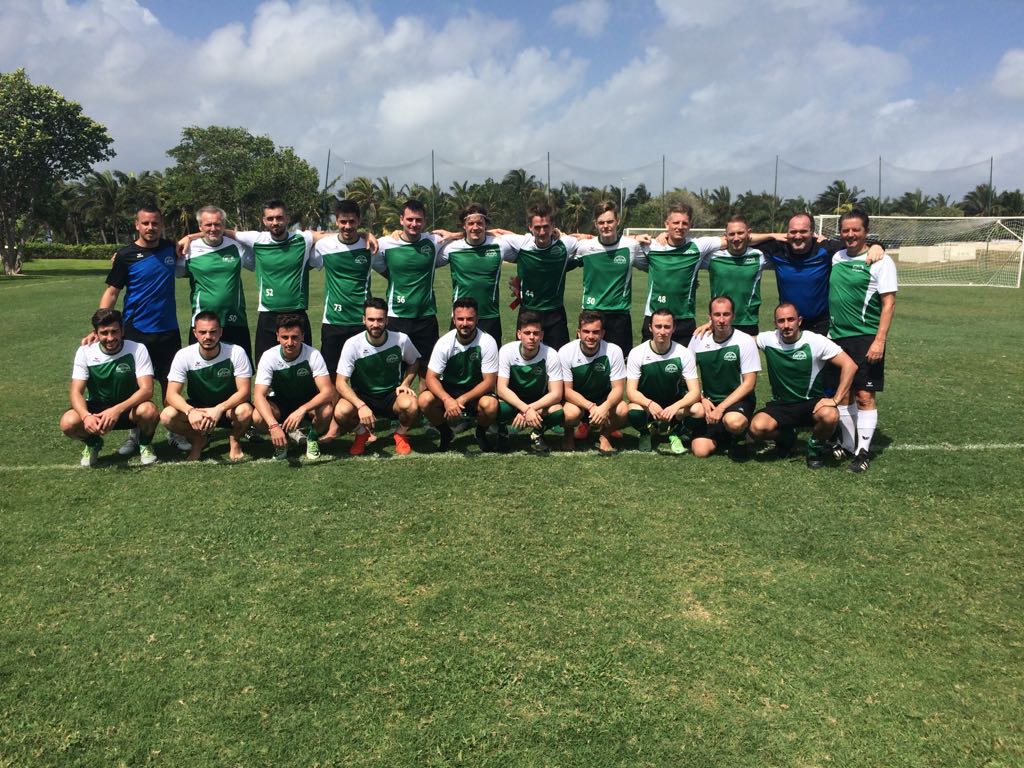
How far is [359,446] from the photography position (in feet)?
18.0

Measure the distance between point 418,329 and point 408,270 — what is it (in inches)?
20.8

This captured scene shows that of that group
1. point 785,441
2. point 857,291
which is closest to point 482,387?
point 785,441

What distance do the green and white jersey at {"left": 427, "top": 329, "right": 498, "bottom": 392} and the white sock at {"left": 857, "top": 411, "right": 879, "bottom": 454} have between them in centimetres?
280

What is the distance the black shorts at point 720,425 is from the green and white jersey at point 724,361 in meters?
0.16

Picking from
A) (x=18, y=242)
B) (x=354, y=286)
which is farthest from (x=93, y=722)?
(x=18, y=242)

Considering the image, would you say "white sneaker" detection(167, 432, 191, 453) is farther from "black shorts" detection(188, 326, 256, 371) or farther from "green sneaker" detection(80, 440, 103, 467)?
"black shorts" detection(188, 326, 256, 371)

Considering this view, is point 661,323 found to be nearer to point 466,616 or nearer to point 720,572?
point 720,572

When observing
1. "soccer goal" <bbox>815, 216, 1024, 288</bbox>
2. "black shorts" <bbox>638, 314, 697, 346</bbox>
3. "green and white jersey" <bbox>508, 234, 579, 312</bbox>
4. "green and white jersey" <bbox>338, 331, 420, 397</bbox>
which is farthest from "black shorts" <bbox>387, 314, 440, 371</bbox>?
"soccer goal" <bbox>815, 216, 1024, 288</bbox>

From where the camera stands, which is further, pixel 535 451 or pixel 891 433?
pixel 891 433

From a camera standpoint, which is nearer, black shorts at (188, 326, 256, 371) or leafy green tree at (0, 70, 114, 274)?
black shorts at (188, 326, 256, 371)

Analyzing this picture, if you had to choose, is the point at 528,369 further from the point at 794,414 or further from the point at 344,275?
the point at 794,414

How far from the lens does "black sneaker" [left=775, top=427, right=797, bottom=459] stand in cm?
527

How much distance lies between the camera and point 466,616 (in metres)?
3.12

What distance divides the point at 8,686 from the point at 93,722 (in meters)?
0.49
